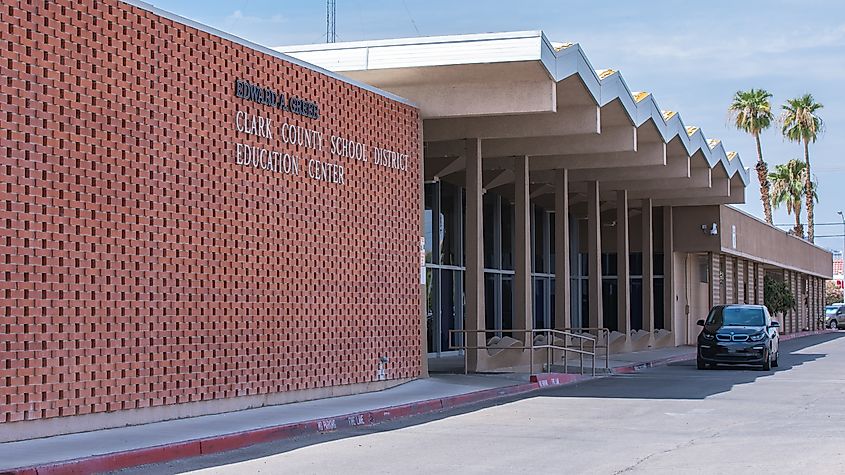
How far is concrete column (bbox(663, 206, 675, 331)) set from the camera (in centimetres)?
4475

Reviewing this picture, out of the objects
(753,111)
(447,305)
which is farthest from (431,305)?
(753,111)

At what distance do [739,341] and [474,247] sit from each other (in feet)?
27.5

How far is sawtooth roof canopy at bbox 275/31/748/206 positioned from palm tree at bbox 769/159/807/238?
180ft

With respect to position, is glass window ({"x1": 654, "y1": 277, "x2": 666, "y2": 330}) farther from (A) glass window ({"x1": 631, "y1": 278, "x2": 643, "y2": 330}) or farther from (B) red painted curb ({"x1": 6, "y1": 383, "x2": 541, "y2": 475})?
(B) red painted curb ({"x1": 6, "y1": 383, "x2": 541, "y2": 475})

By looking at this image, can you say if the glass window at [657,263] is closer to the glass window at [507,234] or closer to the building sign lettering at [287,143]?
the glass window at [507,234]

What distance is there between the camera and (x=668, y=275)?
4500 centimetres

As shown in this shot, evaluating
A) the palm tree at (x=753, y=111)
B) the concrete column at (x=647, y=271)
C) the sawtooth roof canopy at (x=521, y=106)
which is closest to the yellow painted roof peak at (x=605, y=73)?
the sawtooth roof canopy at (x=521, y=106)

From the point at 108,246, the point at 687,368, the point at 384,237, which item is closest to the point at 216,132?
the point at 108,246

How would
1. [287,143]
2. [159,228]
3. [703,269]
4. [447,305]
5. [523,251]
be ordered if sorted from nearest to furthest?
[159,228]
[287,143]
[523,251]
[447,305]
[703,269]

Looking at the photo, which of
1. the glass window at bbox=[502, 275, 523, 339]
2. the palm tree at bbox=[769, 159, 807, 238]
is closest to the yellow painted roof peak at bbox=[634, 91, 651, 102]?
the glass window at bbox=[502, 275, 523, 339]

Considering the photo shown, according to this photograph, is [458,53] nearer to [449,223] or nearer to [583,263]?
[449,223]

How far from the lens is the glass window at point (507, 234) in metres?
40.2

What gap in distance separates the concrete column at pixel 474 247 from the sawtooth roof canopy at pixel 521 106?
60cm

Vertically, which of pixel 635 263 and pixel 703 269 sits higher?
pixel 635 263
